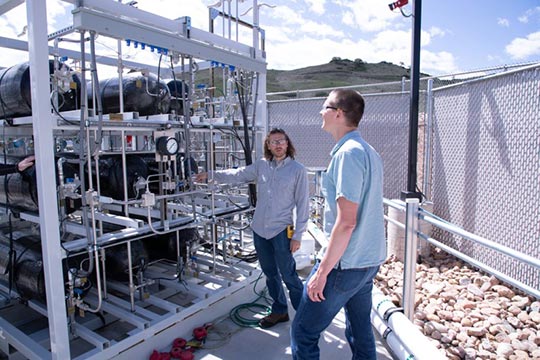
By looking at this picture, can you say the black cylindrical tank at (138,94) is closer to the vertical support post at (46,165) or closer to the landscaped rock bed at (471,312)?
the vertical support post at (46,165)

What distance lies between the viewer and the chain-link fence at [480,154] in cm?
391

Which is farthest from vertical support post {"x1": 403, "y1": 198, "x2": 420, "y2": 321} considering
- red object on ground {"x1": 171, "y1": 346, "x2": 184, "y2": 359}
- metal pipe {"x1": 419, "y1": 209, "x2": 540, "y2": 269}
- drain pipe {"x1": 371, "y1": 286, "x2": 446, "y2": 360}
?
red object on ground {"x1": 171, "y1": 346, "x2": 184, "y2": 359}

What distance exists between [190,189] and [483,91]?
143 inches

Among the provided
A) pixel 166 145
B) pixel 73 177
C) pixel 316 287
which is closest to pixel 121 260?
pixel 73 177

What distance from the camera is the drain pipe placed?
242 cm

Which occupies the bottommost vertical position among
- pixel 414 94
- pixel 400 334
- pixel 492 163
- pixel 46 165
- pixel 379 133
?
pixel 400 334

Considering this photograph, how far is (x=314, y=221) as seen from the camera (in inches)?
222

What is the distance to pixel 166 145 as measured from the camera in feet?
9.96

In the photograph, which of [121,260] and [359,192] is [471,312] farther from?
[121,260]

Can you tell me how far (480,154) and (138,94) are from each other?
3.91m

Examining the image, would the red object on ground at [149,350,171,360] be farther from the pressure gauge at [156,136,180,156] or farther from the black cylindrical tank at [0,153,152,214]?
the pressure gauge at [156,136,180,156]

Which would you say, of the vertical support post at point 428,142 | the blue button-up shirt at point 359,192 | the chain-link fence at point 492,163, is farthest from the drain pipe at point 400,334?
the vertical support post at point 428,142

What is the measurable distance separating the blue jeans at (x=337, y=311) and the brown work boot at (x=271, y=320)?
1.16 metres

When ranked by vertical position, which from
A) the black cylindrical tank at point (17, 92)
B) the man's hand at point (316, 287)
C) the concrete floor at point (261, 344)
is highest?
the black cylindrical tank at point (17, 92)
